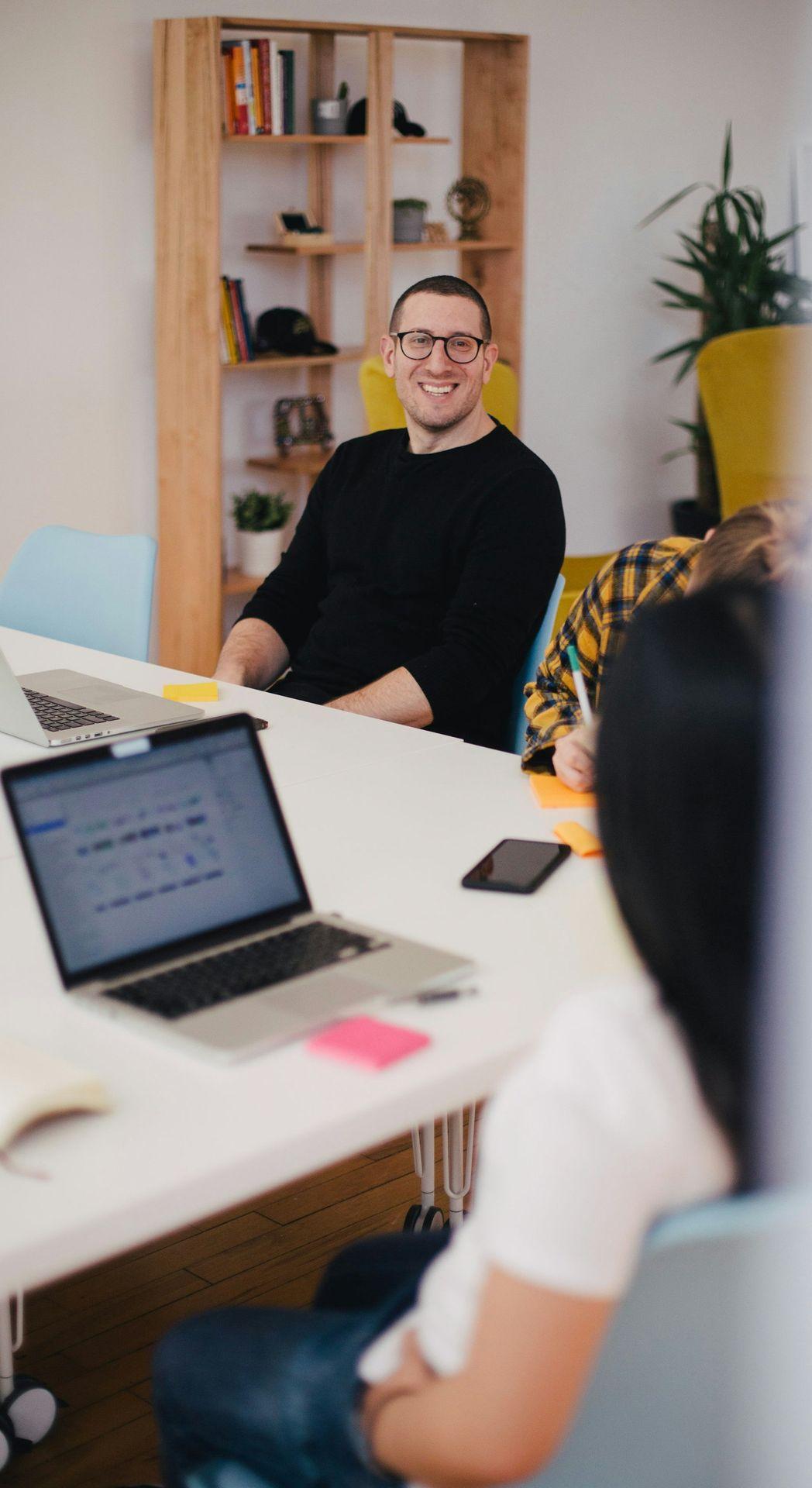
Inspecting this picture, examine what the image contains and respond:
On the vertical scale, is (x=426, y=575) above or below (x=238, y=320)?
below

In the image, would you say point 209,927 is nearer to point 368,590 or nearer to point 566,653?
point 566,653

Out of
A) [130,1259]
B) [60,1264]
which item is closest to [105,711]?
[130,1259]

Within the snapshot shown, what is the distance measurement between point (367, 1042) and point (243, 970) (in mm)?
151

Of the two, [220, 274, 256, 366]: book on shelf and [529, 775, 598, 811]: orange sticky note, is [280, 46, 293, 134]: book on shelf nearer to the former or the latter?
[220, 274, 256, 366]: book on shelf

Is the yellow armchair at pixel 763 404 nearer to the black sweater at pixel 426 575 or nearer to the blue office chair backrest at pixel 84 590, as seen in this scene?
the black sweater at pixel 426 575

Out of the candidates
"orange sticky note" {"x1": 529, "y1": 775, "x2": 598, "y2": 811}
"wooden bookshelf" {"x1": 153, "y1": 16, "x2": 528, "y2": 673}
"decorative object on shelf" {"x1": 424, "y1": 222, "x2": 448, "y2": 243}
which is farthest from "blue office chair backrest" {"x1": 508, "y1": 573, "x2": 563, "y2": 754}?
"decorative object on shelf" {"x1": 424, "y1": 222, "x2": 448, "y2": 243}

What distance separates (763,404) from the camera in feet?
16.3

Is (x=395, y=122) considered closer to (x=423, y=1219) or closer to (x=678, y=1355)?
(x=423, y=1219)

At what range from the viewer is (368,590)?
2855 mm

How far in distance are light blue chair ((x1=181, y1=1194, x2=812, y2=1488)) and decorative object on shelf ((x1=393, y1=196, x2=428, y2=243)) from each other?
4.36 meters

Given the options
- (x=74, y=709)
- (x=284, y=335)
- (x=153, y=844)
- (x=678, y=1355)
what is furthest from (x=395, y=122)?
(x=678, y=1355)

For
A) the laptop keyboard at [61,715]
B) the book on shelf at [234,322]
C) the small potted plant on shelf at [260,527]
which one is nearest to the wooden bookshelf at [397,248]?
the book on shelf at [234,322]

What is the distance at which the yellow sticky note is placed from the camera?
2.36 meters

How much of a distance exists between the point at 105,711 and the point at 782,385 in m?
3.39
